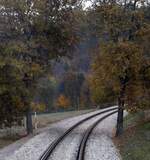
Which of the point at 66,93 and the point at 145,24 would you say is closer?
the point at 145,24

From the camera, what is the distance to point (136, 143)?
2536cm

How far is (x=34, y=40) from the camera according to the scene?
3394 cm

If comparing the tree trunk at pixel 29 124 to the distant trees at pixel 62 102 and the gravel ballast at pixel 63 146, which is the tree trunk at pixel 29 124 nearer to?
the gravel ballast at pixel 63 146

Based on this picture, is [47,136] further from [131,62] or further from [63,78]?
[63,78]

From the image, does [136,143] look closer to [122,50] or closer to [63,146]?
[63,146]

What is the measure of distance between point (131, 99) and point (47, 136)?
242 inches

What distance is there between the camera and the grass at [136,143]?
2195 cm

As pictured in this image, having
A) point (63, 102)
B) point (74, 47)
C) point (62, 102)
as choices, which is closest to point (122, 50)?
point (74, 47)

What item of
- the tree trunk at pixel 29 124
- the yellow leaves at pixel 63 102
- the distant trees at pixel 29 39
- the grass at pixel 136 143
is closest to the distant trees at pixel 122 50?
the grass at pixel 136 143

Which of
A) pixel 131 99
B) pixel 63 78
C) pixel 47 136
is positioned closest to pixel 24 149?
pixel 47 136

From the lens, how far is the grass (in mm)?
21953

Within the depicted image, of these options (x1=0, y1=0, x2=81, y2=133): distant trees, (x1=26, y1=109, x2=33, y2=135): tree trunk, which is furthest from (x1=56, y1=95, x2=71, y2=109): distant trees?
(x1=0, y1=0, x2=81, y2=133): distant trees

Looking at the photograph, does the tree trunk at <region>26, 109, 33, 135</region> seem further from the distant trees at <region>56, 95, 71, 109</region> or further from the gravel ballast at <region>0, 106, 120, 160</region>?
the distant trees at <region>56, 95, 71, 109</region>

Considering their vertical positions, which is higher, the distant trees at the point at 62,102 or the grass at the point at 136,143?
the grass at the point at 136,143
